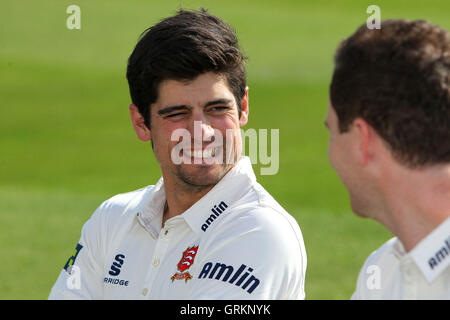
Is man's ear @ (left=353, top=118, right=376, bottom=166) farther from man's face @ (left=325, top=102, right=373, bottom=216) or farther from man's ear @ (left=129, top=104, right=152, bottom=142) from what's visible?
man's ear @ (left=129, top=104, right=152, bottom=142)

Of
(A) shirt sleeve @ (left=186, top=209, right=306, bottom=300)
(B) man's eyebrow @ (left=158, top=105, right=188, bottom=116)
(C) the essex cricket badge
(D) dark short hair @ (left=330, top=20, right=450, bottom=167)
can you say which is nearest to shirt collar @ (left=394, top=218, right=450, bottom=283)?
(D) dark short hair @ (left=330, top=20, right=450, bottom=167)

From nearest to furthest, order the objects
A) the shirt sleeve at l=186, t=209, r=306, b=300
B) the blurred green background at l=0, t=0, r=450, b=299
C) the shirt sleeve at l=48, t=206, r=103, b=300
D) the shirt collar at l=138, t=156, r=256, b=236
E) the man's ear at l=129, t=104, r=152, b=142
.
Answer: the shirt sleeve at l=186, t=209, r=306, b=300, the shirt collar at l=138, t=156, r=256, b=236, the shirt sleeve at l=48, t=206, r=103, b=300, the man's ear at l=129, t=104, r=152, b=142, the blurred green background at l=0, t=0, r=450, b=299

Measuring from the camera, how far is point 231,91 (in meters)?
3.83

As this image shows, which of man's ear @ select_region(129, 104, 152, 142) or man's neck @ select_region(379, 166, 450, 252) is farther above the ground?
man's neck @ select_region(379, 166, 450, 252)

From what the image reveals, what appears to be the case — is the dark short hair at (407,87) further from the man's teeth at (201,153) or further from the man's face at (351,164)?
the man's teeth at (201,153)

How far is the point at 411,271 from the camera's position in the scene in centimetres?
256

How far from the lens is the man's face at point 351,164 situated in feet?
8.57

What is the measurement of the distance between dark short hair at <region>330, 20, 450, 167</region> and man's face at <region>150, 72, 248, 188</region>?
1279mm

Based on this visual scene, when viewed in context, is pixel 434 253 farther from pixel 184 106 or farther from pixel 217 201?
pixel 184 106

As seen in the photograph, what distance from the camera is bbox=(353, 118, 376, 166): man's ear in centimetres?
255

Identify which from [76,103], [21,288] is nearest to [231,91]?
[21,288]

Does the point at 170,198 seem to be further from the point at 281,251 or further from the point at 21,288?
the point at 21,288

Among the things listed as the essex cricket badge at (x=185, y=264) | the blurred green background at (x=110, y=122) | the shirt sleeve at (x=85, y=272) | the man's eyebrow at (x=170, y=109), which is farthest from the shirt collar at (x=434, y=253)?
the shirt sleeve at (x=85, y=272)

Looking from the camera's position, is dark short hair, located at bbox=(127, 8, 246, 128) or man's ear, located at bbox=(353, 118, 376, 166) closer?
man's ear, located at bbox=(353, 118, 376, 166)
